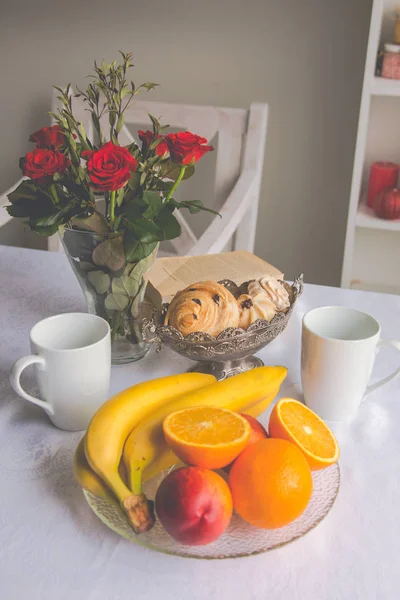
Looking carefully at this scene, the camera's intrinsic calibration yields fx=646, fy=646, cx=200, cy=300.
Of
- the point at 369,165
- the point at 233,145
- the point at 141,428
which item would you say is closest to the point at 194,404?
the point at 141,428

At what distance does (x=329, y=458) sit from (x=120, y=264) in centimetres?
33

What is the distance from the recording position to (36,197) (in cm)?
75

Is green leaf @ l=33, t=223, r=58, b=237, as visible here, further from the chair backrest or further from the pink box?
the pink box

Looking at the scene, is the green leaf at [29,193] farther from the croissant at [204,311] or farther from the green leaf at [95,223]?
the croissant at [204,311]

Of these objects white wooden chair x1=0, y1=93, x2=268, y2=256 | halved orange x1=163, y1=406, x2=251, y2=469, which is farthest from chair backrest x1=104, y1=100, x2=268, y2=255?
halved orange x1=163, y1=406, x2=251, y2=469

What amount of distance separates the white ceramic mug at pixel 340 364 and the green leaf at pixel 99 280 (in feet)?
0.78

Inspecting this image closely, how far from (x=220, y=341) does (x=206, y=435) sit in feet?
0.53

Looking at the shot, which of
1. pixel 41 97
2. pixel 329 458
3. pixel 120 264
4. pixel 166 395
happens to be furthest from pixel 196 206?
pixel 41 97

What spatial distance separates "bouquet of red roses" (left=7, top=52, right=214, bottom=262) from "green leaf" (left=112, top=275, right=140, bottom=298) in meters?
0.04

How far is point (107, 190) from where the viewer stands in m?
0.69

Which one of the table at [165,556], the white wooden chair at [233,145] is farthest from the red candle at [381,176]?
the table at [165,556]

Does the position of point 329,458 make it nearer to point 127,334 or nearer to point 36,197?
point 127,334

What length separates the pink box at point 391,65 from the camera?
55.6 inches

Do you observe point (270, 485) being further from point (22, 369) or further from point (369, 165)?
point (369, 165)
